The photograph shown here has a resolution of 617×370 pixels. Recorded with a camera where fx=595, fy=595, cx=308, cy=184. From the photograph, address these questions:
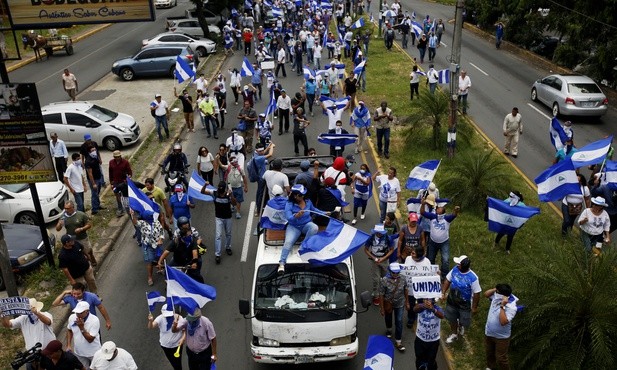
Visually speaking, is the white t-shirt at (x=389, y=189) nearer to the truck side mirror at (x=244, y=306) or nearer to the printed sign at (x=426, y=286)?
the printed sign at (x=426, y=286)

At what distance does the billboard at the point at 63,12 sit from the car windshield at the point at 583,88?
1784 centimetres

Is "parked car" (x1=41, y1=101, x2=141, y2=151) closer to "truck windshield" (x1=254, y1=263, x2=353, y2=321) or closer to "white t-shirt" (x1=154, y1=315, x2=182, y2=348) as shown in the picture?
"truck windshield" (x1=254, y1=263, x2=353, y2=321)

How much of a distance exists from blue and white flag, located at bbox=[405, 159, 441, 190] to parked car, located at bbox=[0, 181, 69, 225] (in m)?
9.01

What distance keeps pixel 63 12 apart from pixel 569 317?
9819 mm

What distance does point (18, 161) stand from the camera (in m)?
11.1

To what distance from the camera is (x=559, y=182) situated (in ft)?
40.9

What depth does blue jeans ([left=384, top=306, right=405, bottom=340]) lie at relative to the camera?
385 inches

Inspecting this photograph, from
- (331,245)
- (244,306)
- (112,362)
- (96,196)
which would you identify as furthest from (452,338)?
(96,196)

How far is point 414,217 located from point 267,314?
10.8 feet

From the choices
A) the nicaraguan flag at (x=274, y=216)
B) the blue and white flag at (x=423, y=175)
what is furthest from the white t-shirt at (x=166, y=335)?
the blue and white flag at (x=423, y=175)

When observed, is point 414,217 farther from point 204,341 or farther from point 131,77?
point 131,77

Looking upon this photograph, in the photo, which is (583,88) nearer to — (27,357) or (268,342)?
(268,342)

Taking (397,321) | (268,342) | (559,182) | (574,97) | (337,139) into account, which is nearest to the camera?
(268,342)

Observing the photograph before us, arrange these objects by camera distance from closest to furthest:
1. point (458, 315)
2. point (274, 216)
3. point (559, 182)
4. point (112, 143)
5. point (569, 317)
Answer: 1. point (569, 317)
2. point (458, 315)
3. point (274, 216)
4. point (559, 182)
5. point (112, 143)
